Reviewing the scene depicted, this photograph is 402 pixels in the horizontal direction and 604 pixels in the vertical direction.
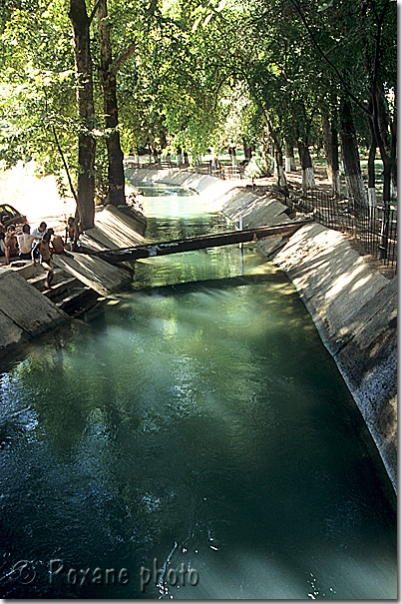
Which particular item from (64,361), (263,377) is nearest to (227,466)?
(263,377)

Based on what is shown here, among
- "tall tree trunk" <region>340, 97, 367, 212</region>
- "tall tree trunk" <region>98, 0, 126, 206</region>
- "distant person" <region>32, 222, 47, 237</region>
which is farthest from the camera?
"tall tree trunk" <region>98, 0, 126, 206</region>

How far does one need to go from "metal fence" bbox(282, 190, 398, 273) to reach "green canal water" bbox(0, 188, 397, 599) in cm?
244

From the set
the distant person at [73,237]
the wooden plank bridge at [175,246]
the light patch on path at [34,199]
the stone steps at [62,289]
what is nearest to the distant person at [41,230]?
the stone steps at [62,289]

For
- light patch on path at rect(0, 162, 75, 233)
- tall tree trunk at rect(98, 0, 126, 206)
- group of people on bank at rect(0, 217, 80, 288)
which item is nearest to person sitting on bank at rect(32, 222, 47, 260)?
group of people on bank at rect(0, 217, 80, 288)

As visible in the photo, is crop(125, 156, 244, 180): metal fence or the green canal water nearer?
the green canal water

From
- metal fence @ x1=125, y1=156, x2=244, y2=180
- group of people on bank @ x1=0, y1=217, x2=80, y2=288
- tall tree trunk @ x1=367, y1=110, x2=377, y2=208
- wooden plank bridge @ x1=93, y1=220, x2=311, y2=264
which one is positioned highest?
metal fence @ x1=125, y1=156, x2=244, y2=180

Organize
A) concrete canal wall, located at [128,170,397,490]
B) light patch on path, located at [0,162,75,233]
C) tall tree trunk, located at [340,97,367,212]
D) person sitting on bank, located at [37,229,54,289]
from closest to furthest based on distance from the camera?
concrete canal wall, located at [128,170,397,490] < person sitting on bank, located at [37,229,54,289] < tall tree trunk, located at [340,97,367,212] < light patch on path, located at [0,162,75,233]

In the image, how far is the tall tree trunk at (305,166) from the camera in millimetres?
25406

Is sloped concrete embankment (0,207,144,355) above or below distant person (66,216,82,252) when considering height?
below

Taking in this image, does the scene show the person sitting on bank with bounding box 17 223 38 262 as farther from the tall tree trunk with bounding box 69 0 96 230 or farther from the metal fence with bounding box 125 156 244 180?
the metal fence with bounding box 125 156 244 180

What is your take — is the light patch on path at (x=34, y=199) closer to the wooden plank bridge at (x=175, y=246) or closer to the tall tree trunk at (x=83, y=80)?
the tall tree trunk at (x=83, y=80)

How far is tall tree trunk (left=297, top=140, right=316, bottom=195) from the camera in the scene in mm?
25406

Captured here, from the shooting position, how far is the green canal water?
6250 mm

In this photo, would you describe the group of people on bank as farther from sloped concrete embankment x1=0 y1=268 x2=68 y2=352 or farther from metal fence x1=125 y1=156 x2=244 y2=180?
metal fence x1=125 y1=156 x2=244 y2=180
